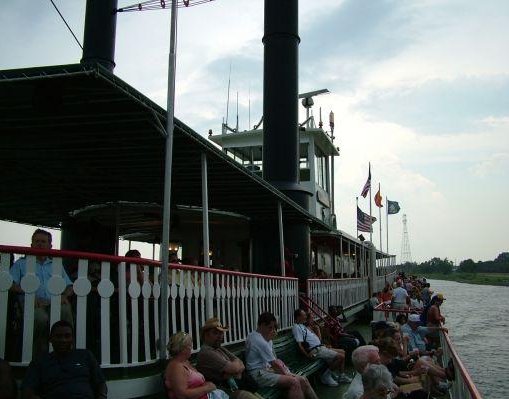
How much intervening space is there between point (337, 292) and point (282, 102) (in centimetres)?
583

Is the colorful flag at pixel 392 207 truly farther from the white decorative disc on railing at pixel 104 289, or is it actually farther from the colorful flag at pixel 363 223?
the white decorative disc on railing at pixel 104 289

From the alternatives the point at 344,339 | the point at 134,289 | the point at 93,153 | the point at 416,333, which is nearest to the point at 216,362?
the point at 134,289

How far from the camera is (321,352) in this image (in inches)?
336

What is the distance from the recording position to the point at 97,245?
1310cm

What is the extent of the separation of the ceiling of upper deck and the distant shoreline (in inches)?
5238

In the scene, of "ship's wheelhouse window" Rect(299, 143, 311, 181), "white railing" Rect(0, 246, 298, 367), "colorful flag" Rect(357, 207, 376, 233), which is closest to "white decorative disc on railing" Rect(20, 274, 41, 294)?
"white railing" Rect(0, 246, 298, 367)

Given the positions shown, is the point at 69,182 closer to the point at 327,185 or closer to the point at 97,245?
the point at 97,245

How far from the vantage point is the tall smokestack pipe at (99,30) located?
10.5 meters

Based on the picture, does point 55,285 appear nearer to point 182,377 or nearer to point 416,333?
point 182,377

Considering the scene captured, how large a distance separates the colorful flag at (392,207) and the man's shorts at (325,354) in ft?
114

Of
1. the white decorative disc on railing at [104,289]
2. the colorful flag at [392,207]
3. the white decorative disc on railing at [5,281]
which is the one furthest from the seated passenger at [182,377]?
the colorful flag at [392,207]

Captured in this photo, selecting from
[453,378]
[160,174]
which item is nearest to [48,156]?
[160,174]

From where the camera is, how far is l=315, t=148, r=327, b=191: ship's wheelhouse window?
1916 cm

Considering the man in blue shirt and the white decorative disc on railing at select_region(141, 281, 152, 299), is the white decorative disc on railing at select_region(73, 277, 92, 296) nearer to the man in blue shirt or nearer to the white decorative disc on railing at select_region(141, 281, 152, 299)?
the man in blue shirt
